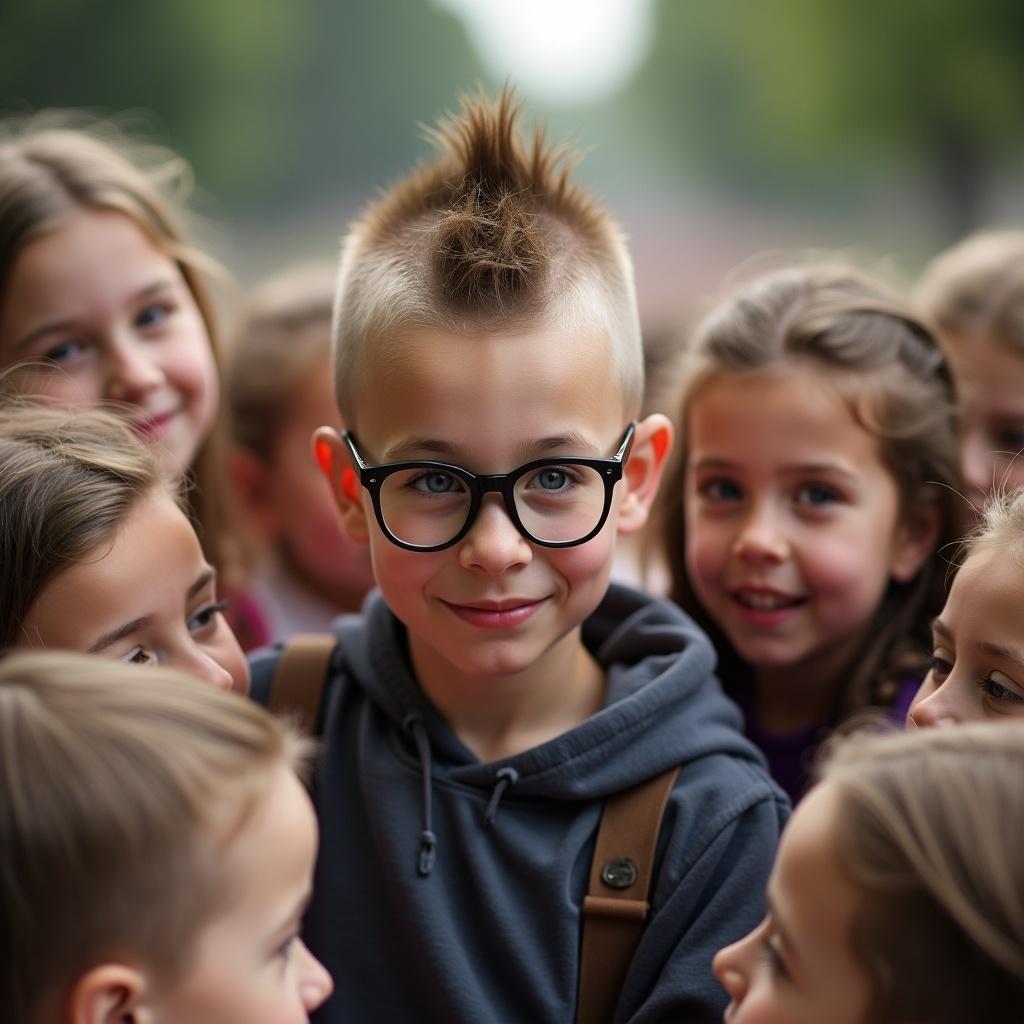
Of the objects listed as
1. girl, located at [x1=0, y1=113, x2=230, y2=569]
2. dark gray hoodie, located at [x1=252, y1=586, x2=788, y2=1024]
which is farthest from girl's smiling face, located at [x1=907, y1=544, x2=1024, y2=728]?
girl, located at [x1=0, y1=113, x2=230, y2=569]

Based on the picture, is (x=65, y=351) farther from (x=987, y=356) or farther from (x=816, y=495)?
(x=987, y=356)

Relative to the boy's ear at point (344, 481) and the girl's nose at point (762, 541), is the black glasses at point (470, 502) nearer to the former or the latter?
the boy's ear at point (344, 481)

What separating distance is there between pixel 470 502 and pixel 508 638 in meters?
0.23

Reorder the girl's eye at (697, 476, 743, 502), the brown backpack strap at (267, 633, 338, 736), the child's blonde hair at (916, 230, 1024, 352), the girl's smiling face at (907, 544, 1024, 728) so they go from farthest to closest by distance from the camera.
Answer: the child's blonde hair at (916, 230, 1024, 352) < the girl's eye at (697, 476, 743, 502) < the brown backpack strap at (267, 633, 338, 736) < the girl's smiling face at (907, 544, 1024, 728)

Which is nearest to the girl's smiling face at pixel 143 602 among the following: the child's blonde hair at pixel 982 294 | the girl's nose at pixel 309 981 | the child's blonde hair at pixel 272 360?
the girl's nose at pixel 309 981

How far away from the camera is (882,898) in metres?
1.24

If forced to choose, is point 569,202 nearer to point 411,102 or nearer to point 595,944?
point 595,944

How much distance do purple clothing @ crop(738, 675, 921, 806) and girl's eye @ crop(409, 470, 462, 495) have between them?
1.09 m

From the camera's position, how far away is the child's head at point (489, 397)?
1.77 m

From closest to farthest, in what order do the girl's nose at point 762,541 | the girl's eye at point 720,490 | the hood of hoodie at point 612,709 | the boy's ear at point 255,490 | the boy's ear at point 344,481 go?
the hood of hoodie at point 612,709 → the boy's ear at point 344,481 → the girl's nose at point 762,541 → the girl's eye at point 720,490 → the boy's ear at point 255,490

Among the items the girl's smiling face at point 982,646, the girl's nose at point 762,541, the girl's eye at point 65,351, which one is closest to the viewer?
the girl's smiling face at point 982,646

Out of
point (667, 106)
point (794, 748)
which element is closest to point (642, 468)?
point (794, 748)

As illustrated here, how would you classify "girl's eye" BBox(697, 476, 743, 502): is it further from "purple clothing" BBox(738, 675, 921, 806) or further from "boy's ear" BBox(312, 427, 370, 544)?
"boy's ear" BBox(312, 427, 370, 544)

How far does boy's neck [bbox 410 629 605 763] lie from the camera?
205cm
